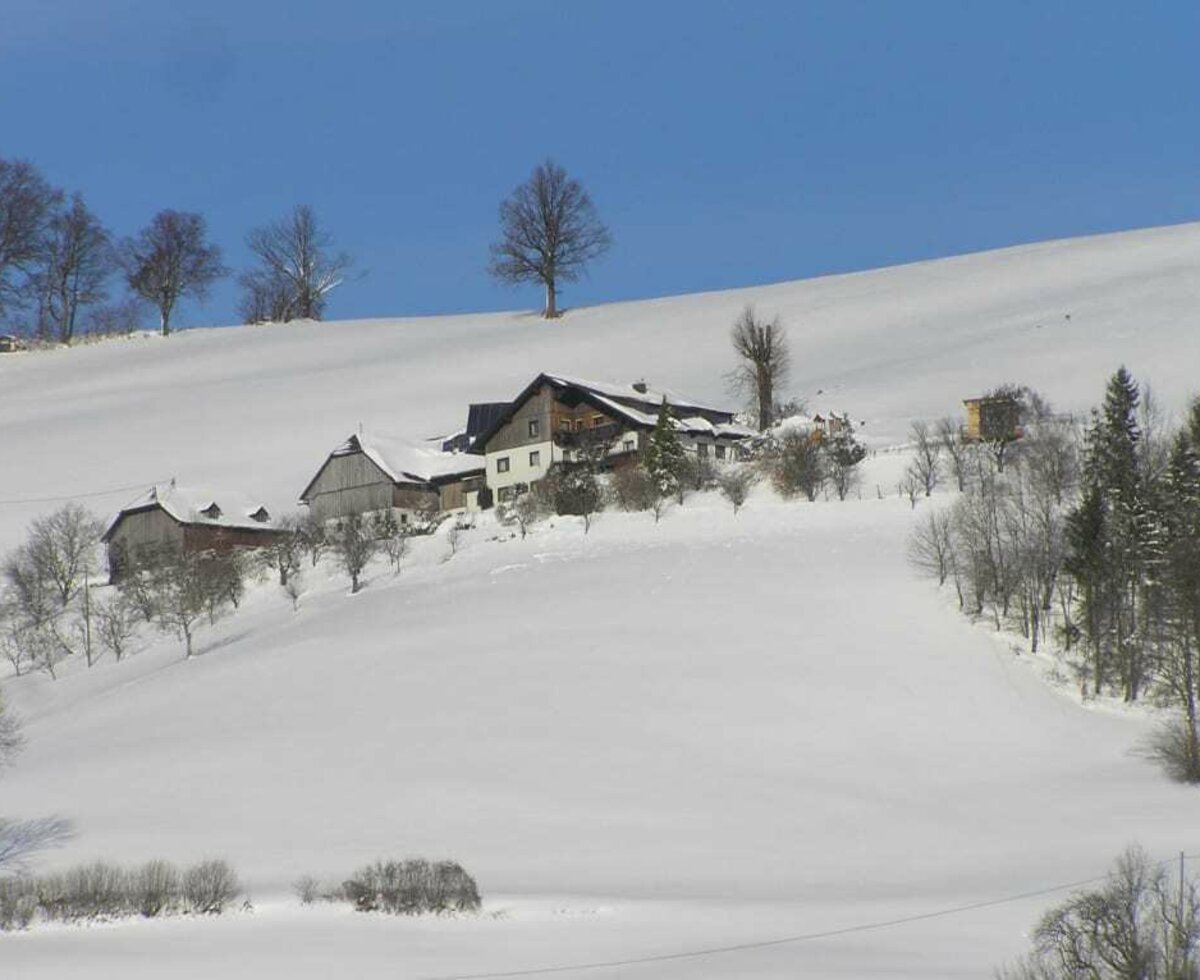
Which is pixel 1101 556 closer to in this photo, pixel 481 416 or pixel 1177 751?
pixel 1177 751

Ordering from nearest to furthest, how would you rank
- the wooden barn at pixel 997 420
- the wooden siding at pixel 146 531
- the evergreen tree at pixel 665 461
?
the evergreen tree at pixel 665 461 → the wooden barn at pixel 997 420 → the wooden siding at pixel 146 531

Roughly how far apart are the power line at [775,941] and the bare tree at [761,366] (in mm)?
55929

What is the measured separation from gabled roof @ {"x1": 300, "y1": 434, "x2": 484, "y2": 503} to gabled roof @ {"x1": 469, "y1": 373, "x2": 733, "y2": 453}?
1.49m

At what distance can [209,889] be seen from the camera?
2984cm

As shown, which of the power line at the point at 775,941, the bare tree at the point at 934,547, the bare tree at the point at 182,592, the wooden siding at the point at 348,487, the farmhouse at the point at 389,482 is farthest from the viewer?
the wooden siding at the point at 348,487

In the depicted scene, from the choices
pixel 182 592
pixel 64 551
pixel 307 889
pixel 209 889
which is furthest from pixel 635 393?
pixel 209 889

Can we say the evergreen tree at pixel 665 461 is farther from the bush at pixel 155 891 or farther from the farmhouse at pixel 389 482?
the bush at pixel 155 891

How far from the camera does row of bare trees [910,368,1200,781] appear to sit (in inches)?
1817

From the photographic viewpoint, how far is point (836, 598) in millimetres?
54219

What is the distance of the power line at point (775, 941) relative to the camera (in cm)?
2433

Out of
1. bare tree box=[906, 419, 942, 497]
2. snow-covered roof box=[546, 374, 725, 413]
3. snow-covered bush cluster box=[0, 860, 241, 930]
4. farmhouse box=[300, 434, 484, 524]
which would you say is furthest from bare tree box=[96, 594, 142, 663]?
snow-covered bush cluster box=[0, 860, 241, 930]

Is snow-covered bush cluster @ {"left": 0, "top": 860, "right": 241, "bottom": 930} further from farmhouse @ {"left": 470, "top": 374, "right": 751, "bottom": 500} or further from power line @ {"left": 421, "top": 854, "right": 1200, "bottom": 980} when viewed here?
farmhouse @ {"left": 470, "top": 374, "right": 751, "bottom": 500}

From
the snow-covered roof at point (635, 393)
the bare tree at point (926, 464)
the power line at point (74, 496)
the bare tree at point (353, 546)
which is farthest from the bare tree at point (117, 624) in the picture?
the bare tree at point (926, 464)

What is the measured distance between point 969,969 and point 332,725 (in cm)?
2593
